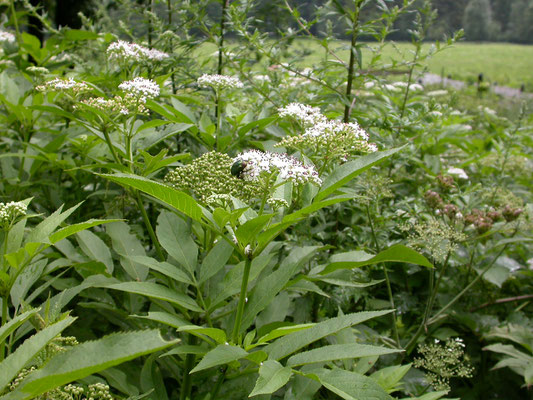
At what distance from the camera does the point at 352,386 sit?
1.08 m

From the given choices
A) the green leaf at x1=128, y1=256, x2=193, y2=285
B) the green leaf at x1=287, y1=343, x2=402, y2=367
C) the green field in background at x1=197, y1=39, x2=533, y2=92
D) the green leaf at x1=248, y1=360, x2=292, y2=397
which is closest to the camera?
the green leaf at x1=248, y1=360, x2=292, y2=397

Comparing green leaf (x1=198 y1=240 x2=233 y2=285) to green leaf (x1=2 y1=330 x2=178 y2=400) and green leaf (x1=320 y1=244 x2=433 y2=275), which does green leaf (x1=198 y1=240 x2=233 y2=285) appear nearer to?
green leaf (x1=320 y1=244 x2=433 y2=275)

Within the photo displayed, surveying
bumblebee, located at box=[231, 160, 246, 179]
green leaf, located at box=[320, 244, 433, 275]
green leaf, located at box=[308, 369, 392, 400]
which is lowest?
green leaf, located at box=[308, 369, 392, 400]

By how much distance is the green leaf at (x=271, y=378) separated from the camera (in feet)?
3.18

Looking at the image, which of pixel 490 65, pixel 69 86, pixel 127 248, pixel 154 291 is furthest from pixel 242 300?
pixel 490 65

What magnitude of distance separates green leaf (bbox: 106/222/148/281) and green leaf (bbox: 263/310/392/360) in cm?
61

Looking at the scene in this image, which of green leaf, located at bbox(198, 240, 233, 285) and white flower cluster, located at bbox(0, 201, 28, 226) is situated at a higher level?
white flower cluster, located at bbox(0, 201, 28, 226)

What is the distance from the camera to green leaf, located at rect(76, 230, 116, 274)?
5.29ft

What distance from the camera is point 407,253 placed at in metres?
1.23

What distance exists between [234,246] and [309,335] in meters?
0.29

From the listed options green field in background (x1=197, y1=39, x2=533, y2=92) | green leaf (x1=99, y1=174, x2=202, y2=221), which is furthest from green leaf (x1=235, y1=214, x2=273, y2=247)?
green field in background (x1=197, y1=39, x2=533, y2=92)

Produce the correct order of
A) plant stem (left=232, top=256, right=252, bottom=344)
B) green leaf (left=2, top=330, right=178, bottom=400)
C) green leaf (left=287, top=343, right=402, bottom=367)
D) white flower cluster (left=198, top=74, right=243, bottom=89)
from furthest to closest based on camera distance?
white flower cluster (left=198, top=74, right=243, bottom=89) → plant stem (left=232, top=256, right=252, bottom=344) → green leaf (left=287, top=343, right=402, bottom=367) → green leaf (left=2, top=330, right=178, bottom=400)

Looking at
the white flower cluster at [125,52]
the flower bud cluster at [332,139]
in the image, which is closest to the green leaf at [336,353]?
the flower bud cluster at [332,139]

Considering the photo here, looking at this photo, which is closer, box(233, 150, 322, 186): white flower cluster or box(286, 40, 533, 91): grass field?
box(233, 150, 322, 186): white flower cluster
